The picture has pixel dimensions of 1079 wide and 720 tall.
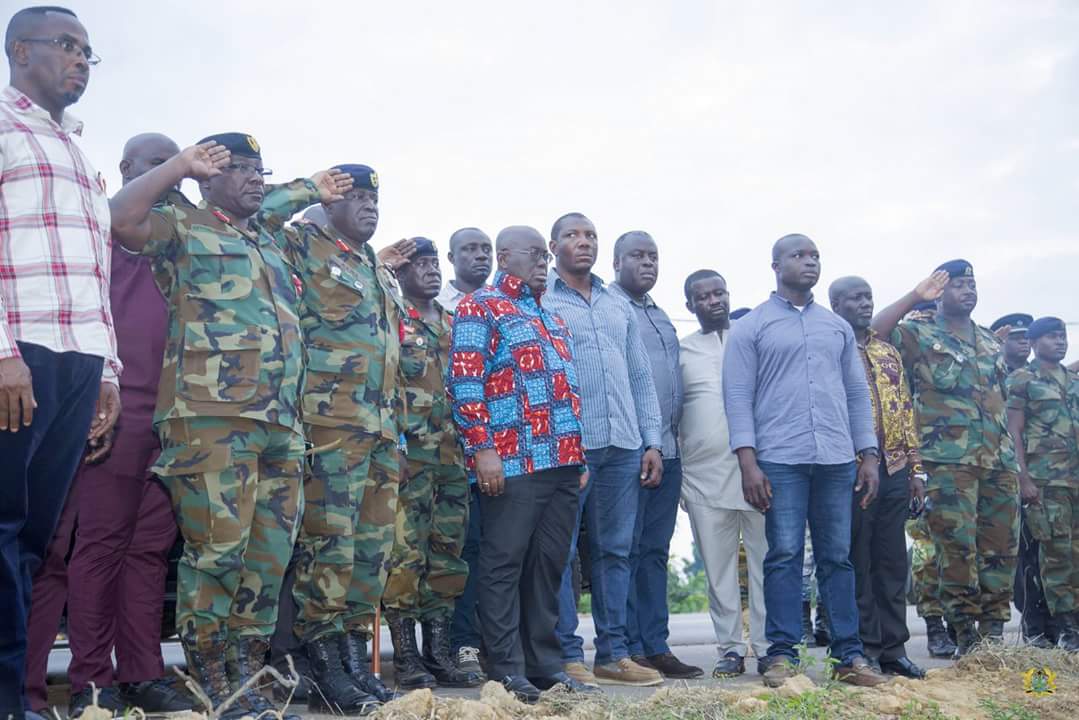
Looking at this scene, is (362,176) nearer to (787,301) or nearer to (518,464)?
(518,464)

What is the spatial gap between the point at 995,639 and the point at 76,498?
215 inches

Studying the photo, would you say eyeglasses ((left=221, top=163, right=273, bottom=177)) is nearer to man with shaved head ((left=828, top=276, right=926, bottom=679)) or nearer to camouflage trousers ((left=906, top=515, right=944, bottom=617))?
man with shaved head ((left=828, top=276, right=926, bottom=679))

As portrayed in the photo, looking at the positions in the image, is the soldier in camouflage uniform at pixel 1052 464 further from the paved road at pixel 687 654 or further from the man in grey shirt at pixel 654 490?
the man in grey shirt at pixel 654 490

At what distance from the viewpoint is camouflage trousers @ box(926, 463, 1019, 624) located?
725cm

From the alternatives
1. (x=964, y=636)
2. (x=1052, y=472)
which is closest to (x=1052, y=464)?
(x=1052, y=472)

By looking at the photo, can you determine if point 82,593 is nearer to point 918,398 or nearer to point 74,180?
point 74,180

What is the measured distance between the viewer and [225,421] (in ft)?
14.3


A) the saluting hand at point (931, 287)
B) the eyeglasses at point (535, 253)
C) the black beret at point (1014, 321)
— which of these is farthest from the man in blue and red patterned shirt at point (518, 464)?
the black beret at point (1014, 321)

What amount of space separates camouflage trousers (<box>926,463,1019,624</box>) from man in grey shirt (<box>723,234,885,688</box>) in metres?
1.14

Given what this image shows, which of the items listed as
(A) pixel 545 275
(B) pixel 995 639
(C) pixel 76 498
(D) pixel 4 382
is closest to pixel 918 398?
(B) pixel 995 639

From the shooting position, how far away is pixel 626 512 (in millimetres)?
6090

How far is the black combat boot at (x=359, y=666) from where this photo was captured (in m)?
4.82

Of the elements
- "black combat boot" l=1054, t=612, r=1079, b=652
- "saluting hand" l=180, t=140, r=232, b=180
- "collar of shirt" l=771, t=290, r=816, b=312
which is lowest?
"black combat boot" l=1054, t=612, r=1079, b=652

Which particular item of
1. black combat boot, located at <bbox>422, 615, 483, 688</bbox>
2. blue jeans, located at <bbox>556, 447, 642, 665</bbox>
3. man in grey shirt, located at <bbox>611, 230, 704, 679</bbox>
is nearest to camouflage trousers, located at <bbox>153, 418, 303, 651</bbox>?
black combat boot, located at <bbox>422, 615, 483, 688</bbox>
